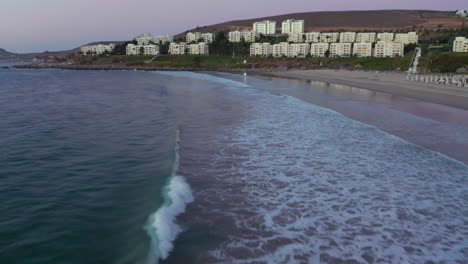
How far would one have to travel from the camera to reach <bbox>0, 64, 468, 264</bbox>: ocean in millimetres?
4422

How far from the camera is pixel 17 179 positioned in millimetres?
6926

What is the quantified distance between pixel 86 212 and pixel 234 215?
2.46 meters

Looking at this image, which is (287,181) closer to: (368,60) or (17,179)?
(17,179)

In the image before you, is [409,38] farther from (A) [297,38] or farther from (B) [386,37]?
(A) [297,38]

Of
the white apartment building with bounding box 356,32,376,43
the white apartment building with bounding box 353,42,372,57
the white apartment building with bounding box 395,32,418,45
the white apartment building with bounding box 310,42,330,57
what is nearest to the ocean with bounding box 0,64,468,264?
the white apartment building with bounding box 353,42,372,57

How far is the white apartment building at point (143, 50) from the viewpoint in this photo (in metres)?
124

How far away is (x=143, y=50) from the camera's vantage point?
127812 mm

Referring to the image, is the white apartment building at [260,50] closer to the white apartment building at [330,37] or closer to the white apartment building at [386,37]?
the white apartment building at [330,37]

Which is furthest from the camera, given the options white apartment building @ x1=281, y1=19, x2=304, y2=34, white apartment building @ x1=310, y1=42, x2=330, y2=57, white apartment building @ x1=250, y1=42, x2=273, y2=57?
white apartment building @ x1=281, y1=19, x2=304, y2=34

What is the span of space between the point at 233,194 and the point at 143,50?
429 ft

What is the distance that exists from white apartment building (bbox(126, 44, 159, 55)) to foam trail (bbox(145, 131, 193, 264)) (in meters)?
123

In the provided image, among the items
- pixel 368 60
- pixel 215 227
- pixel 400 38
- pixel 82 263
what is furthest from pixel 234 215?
pixel 400 38

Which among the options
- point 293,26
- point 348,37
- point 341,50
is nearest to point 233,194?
point 341,50

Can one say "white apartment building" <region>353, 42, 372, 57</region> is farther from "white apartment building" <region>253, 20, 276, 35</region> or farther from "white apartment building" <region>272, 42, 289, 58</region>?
"white apartment building" <region>253, 20, 276, 35</region>
